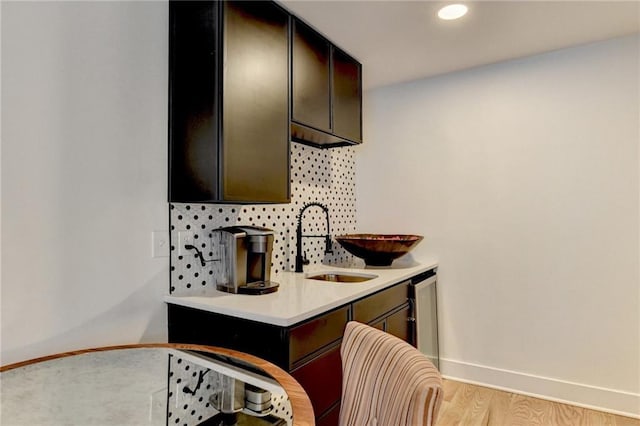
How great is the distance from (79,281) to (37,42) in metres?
0.88

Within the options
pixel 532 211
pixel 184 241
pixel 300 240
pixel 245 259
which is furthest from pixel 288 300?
pixel 532 211

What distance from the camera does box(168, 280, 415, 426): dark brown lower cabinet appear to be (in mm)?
1447

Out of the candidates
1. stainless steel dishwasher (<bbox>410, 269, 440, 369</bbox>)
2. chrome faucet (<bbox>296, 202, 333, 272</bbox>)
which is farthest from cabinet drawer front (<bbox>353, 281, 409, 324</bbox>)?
chrome faucet (<bbox>296, 202, 333, 272</bbox>)

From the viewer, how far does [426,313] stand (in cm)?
262

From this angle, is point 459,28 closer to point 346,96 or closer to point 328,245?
point 346,96

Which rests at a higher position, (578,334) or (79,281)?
(79,281)

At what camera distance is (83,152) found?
1.48m

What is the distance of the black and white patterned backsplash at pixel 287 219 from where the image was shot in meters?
1.84

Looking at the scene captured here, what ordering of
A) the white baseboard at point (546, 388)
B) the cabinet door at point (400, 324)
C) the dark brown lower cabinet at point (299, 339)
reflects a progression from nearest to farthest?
the dark brown lower cabinet at point (299, 339) → the cabinet door at point (400, 324) → the white baseboard at point (546, 388)

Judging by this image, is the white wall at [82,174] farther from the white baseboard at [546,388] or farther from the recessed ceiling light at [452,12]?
the white baseboard at [546,388]

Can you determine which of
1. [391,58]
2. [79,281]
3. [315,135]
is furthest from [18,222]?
[391,58]

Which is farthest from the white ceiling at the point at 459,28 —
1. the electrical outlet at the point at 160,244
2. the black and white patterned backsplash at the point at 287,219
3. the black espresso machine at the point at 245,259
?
the electrical outlet at the point at 160,244

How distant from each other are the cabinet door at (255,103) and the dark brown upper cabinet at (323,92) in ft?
0.39

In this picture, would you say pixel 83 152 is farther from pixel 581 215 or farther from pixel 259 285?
pixel 581 215
